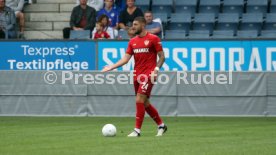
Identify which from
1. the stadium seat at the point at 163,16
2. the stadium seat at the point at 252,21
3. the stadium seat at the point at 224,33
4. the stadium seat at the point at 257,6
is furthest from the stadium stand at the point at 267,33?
the stadium seat at the point at 163,16

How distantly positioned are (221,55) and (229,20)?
3686 millimetres

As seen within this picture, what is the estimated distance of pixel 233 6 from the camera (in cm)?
2586

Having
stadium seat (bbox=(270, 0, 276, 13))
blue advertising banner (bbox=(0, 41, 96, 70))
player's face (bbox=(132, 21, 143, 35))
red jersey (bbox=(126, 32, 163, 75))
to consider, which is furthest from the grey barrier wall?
player's face (bbox=(132, 21, 143, 35))

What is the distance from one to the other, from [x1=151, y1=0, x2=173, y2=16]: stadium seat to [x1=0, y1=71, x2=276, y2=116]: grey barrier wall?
462cm

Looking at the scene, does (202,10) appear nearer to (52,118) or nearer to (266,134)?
(52,118)

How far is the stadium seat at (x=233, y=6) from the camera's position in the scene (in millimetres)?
25828

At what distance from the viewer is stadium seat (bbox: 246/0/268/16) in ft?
84.7

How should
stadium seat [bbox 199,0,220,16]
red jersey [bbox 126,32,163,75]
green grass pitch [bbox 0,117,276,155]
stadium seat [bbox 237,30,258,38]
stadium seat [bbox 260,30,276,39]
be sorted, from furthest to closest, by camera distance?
stadium seat [bbox 199,0,220,16]
stadium seat [bbox 237,30,258,38]
stadium seat [bbox 260,30,276,39]
red jersey [bbox 126,32,163,75]
green grass pitch [bbox 0,117,276,155]

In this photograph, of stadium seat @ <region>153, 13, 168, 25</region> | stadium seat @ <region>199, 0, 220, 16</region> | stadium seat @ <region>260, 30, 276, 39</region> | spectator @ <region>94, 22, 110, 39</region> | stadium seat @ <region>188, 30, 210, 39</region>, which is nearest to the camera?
spectator @ <region>94, 22, 110, 39</region>

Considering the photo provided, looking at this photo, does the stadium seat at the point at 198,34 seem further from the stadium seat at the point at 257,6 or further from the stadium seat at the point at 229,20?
the stadium seat at the point at 257,6

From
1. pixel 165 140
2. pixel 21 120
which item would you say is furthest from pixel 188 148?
pixel 21 120

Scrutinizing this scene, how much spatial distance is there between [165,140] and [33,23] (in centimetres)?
1363

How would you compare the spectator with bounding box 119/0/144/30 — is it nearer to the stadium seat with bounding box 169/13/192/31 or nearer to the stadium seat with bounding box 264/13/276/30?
the stadium seat with bounding box 169/13/192/31

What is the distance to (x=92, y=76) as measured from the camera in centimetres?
2198
